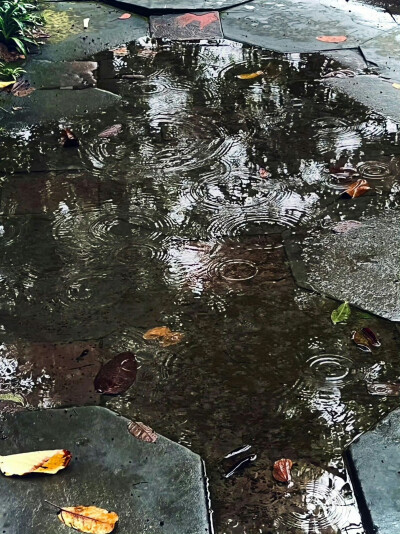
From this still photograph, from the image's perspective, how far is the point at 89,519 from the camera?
7.04ft

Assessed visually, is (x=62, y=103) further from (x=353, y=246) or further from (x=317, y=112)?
(x=353, y=246)

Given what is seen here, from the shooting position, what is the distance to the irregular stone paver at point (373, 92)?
4.39 m

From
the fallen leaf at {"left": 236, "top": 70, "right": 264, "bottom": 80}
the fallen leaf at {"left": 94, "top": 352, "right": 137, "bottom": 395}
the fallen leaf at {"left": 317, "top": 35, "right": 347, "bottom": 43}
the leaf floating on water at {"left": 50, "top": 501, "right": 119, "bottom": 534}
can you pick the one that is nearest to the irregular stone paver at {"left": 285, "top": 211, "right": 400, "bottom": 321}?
the fallen leaf at {"left": 94, "top": 352, "right": 137, "bottom": 395}

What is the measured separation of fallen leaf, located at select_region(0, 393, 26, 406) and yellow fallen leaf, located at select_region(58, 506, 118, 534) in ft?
1.68

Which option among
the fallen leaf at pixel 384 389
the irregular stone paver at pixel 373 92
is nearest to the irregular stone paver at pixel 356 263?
the fallen leaf at pixel 384 389

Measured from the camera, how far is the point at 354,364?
8.62ft

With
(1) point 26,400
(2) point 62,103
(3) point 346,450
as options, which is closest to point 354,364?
(3) point 346,450

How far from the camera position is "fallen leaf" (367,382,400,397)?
251cm

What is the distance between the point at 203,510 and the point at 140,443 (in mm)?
336

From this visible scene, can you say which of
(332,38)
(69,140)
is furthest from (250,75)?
(69,140)

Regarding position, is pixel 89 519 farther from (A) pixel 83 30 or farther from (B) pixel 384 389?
(A) pixel 83 30

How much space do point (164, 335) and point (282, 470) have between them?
76cm

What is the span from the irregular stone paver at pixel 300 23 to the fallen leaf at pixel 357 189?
193 cm

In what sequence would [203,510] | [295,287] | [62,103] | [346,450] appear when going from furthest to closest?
[62,103] → [295,287] → [346,450] → [203,510]
